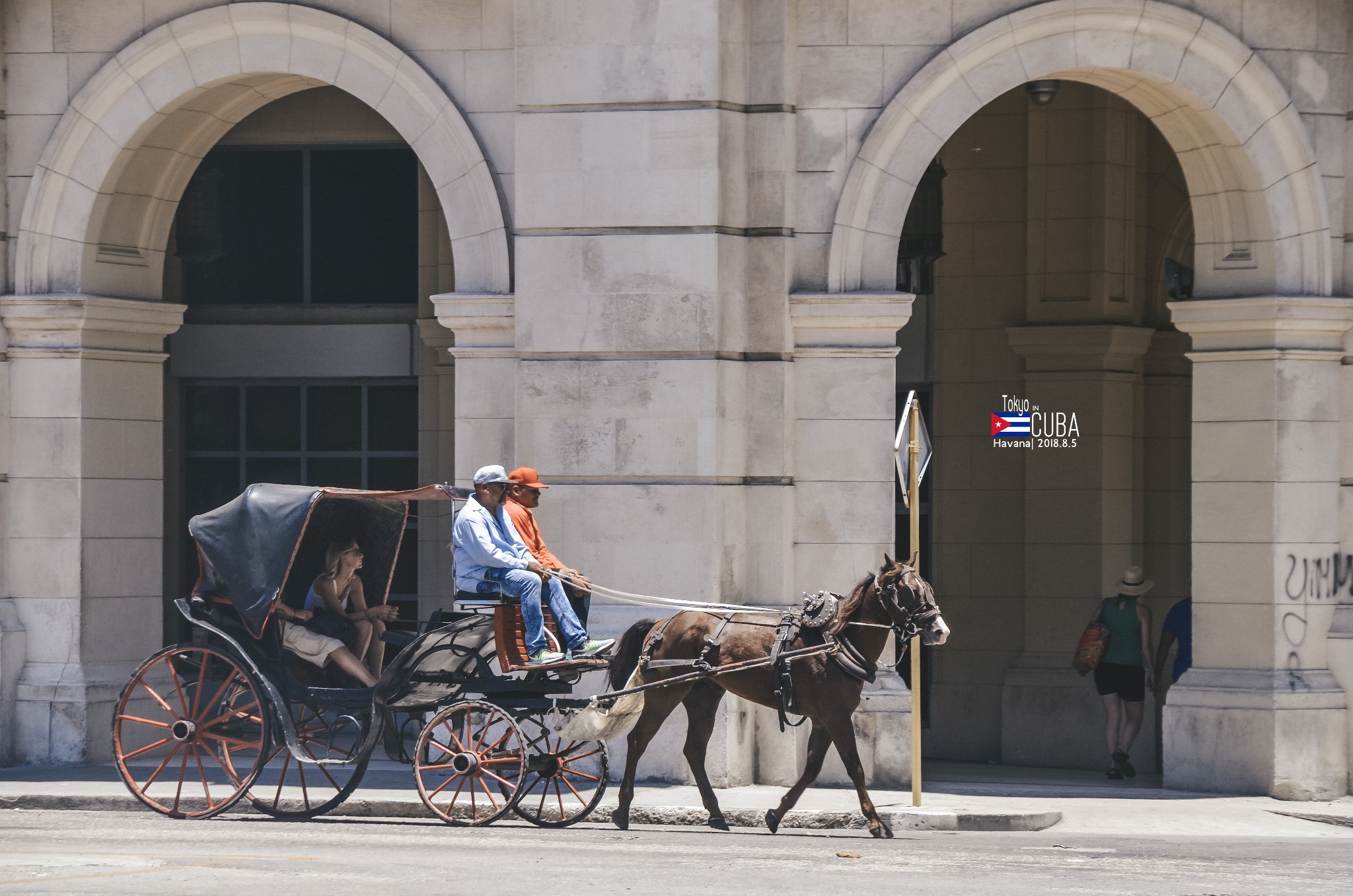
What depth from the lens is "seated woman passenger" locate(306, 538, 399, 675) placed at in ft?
41.9

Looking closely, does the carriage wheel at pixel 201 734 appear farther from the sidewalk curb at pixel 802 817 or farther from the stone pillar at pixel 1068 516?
the stone pillar at pixel 1068 516

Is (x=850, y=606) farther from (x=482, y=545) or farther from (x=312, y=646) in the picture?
(x=312, y=646)

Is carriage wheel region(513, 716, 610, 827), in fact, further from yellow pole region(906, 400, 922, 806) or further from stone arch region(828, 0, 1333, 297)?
stone arch region(828, 0, 1333, 297)

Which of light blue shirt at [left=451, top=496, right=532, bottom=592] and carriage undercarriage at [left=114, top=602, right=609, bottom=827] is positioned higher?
light blue shirt at [left=451, top=496, right=532, bottom=592]

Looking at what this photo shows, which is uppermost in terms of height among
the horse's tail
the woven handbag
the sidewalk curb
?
the horse's tail

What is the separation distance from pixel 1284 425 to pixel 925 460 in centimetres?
334

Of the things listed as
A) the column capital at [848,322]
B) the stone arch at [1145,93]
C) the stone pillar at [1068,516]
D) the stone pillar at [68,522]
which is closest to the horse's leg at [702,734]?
the column capital at [848,322]

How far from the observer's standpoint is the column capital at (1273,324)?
14773mm

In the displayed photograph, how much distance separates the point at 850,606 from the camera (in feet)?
40.1

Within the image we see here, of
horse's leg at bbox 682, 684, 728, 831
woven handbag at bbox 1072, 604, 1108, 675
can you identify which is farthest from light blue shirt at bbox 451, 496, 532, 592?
woven handbag at bbox 1072, 604, 1108, 675

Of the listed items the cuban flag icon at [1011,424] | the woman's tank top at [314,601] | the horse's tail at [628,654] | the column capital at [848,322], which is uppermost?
the column capital at [848,322]

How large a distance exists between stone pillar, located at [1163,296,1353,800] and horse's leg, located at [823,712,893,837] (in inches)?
149

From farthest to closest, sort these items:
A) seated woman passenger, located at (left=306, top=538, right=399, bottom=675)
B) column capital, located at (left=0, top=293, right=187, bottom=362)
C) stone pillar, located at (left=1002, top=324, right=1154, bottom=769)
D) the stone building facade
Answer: stone pillar, located at (left=1002, top=324, right=1154, bottom=769) < column capital, located at (left=0, top=293, right=187, bottom=362) < the stone building facade < seated woman passenger, located at (left=306, top=538, right=399, bottom=675)

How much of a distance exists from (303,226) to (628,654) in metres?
8.16
